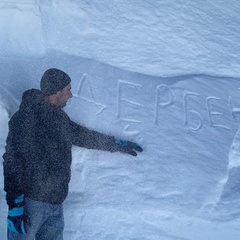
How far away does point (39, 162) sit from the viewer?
173 centimetres

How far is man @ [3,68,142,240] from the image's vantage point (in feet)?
5.52

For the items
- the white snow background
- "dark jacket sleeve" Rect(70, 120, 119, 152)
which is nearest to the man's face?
"dark jacket sleeve" Rect(70, 120, 119, 152)

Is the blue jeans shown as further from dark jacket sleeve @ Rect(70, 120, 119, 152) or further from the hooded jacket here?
dark jacket sleeve @ Rect(70, 120, 119, 152)

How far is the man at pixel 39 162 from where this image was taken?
1.68 meters

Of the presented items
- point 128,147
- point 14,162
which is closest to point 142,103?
point 128,147

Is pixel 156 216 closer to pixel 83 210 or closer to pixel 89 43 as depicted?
pixel 83 210

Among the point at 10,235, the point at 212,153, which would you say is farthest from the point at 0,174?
the point at 212,153

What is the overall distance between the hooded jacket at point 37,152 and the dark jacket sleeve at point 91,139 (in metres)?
0.12

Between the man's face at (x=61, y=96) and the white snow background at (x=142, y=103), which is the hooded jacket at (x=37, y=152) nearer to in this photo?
the man's face at (x=61, y=96)

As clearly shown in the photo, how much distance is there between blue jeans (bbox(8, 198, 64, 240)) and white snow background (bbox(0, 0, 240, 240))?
28 centimetres

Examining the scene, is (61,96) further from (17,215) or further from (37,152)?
(17,215)

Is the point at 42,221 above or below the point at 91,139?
below

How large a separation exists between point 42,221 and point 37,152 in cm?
38

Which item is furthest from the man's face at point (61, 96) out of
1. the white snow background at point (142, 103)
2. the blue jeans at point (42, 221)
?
the blue jeans at point (42, 221)
